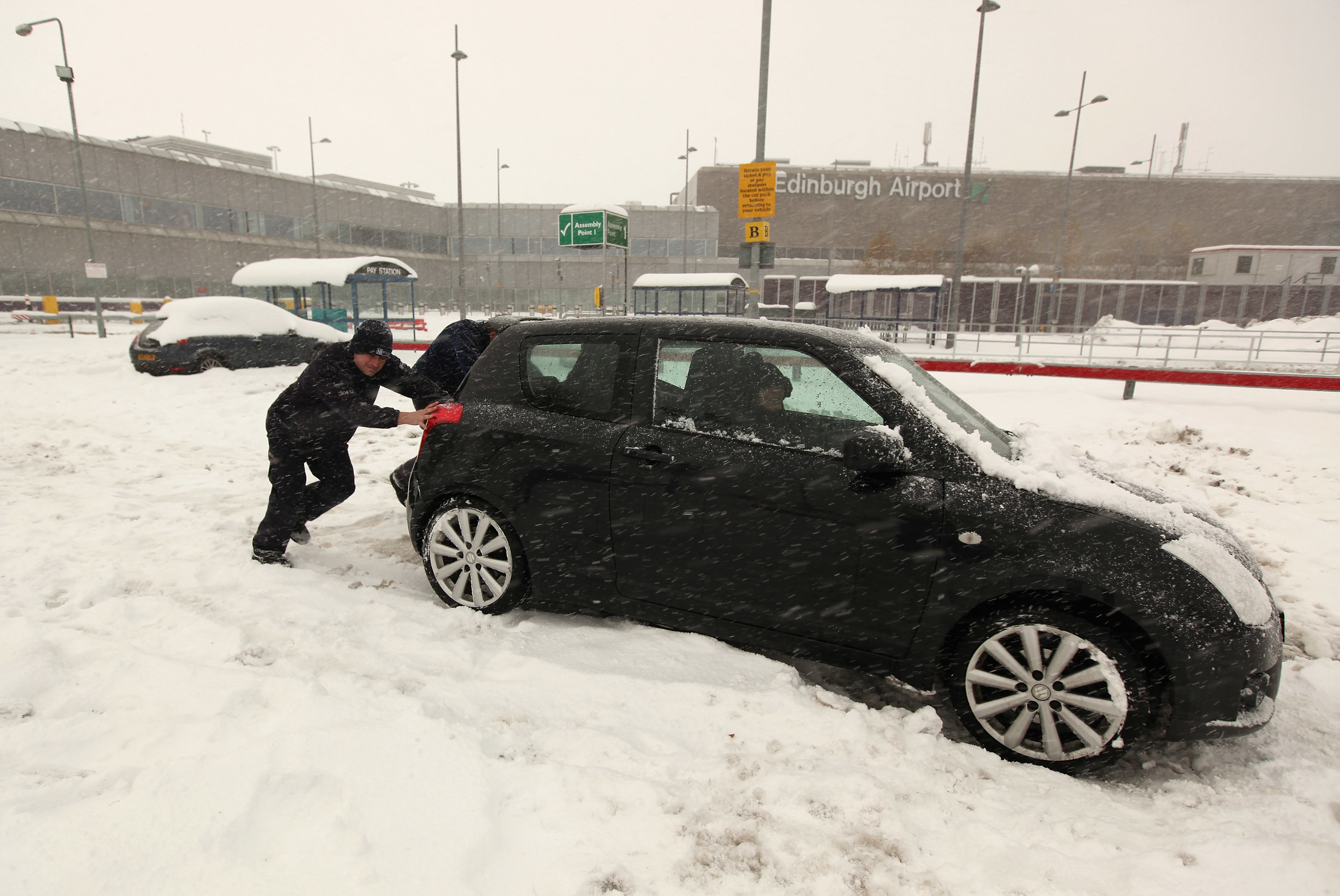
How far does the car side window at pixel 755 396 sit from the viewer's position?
3.10m

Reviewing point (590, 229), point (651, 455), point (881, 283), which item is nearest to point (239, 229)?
point (590, 229)

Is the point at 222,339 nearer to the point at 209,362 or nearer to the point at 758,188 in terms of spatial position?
the point at 209,362

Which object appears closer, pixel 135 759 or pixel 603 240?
pixel 135 759

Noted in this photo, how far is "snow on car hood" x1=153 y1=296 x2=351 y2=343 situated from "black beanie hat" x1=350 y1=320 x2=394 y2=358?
9.23m

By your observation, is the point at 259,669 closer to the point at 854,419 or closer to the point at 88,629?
the point at 88,629

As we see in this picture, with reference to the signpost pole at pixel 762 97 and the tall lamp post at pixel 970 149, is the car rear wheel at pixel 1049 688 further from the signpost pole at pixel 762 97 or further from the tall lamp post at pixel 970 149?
the tall lamp post at pixel 970 149

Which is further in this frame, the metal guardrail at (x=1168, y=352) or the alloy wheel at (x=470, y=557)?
the metal guardrail at (x=1168, y=352)

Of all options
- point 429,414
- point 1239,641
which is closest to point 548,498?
point 429,414

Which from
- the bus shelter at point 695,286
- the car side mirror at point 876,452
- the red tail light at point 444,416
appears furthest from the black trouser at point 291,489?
the bus shelter at point 695,286

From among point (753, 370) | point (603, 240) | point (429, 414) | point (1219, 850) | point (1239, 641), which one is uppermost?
point (603, 240)

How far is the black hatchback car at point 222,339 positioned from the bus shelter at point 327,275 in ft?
28.8

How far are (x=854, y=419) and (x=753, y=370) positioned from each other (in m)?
0.52

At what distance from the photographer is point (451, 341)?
5.95 metres

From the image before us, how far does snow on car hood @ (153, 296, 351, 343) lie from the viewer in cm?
1253
